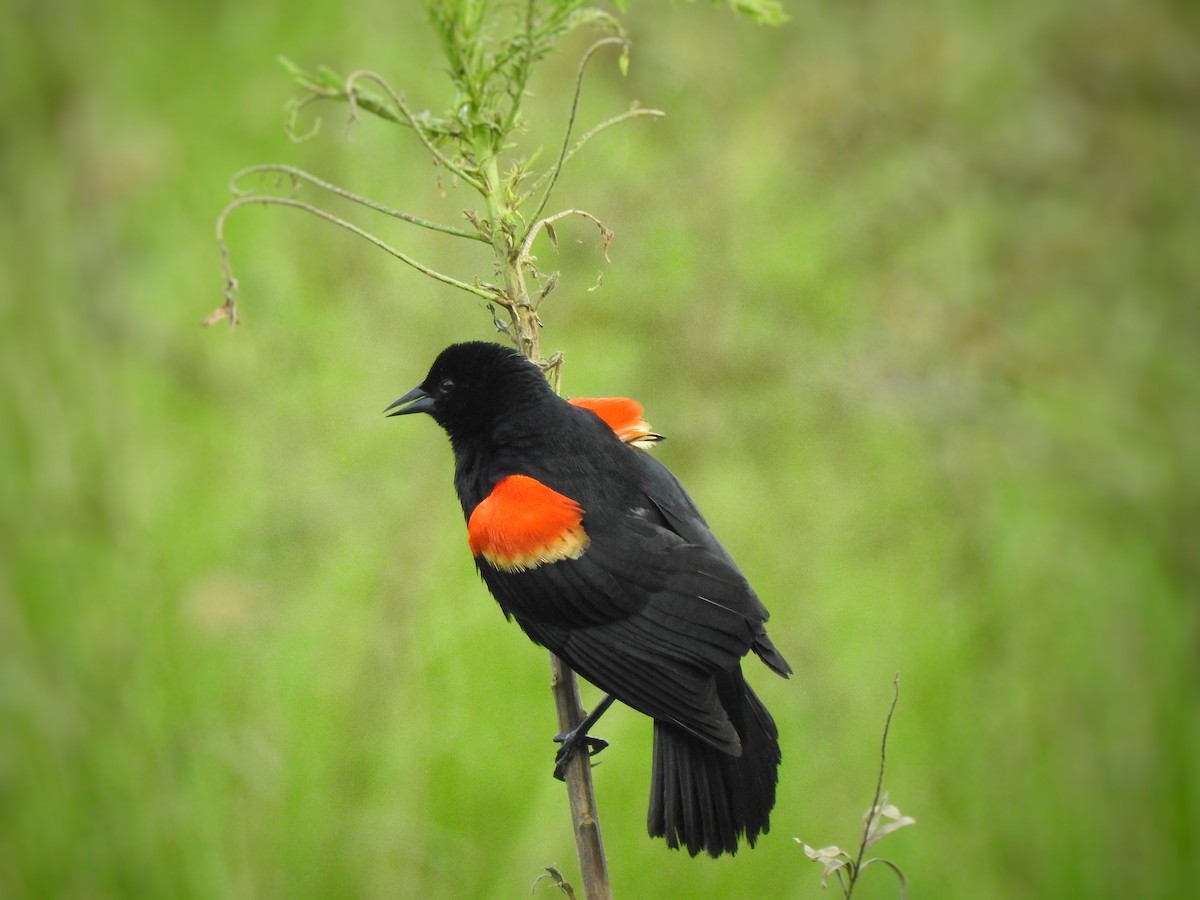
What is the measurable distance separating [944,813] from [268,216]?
2.41m

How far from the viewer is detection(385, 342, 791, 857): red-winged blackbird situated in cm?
133

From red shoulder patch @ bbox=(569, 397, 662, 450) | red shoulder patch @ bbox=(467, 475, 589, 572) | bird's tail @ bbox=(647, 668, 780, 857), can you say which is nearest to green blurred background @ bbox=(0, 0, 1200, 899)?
red shoulder patch @ bbox=(569, 397, 662, 450)

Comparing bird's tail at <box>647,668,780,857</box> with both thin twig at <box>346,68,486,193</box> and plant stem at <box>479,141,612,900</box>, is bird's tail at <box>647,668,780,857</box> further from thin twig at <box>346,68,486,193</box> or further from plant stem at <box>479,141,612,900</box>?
thin twig at <box>346,68,486,193</box>

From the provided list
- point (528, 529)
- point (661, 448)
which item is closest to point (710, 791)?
point (528, 529)

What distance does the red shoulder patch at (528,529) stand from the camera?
143 cm

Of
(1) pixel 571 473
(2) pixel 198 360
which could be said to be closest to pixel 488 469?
(1) pixel 571 473

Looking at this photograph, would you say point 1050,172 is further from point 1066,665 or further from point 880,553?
point 1066,665

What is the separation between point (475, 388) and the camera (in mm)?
1658

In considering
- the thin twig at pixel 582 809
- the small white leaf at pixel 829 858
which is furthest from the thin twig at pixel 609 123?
the small white leaf at pixel 829 858

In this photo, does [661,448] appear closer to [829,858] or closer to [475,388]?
[475,388]

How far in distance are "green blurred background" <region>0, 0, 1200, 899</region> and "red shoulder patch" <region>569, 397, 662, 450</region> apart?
2.22ft

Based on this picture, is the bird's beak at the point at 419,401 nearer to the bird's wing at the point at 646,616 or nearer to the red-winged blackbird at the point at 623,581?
the red-winged blackbird at the point at 623,581

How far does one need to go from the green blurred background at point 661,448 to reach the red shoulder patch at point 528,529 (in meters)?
0.96

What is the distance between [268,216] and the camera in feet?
9.32
